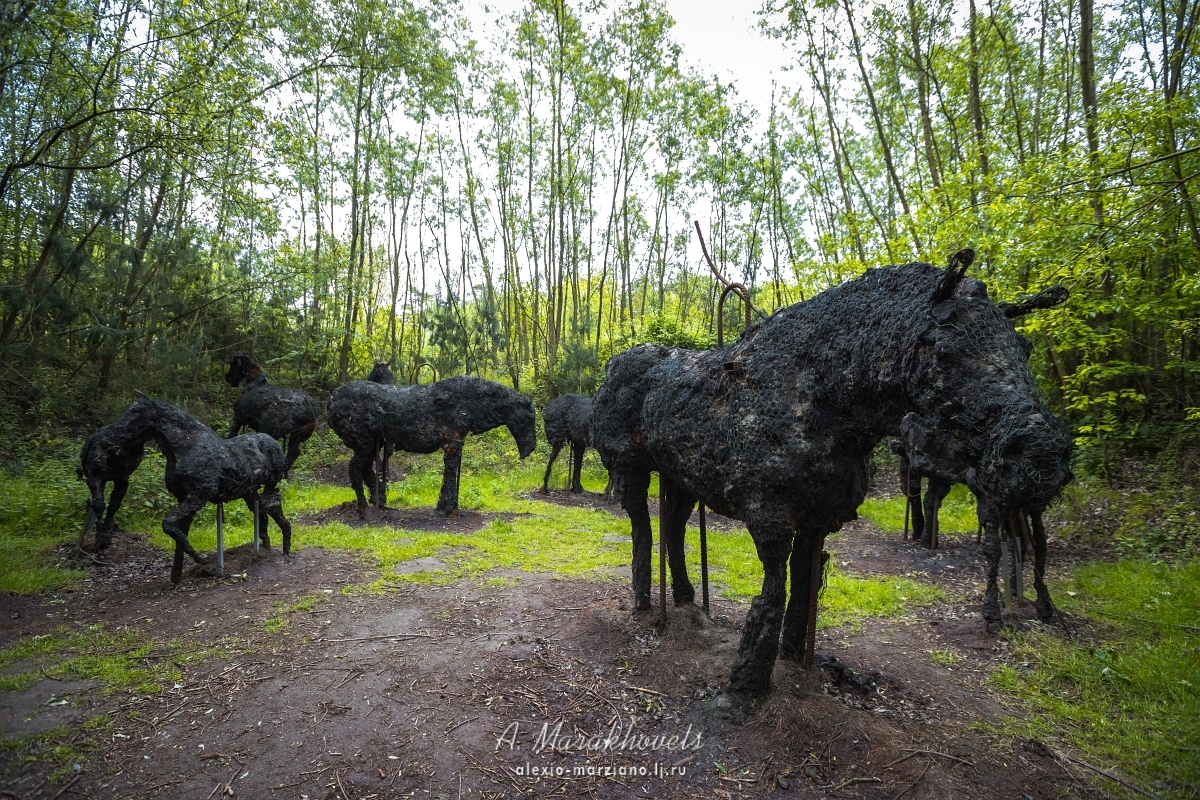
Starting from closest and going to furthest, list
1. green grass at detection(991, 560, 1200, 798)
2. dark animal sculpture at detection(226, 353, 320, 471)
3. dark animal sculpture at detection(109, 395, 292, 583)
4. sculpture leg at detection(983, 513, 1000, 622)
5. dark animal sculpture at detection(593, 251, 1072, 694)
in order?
dark animal sculpture at detection(593, 251, 1072, 694), green grass at detection(991, 560, 1200, 798), sculpture leg at detection(983, 513, 1000, 622), dark animal sculpture at detection(109, 395, 292, 583), dark animal sculpture at detection(226, 353, 320, 471)

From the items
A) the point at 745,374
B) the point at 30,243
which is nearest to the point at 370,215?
the point at 30,243

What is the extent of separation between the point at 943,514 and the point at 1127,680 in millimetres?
6292

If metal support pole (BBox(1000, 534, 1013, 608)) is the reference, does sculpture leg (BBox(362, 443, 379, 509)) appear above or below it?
above

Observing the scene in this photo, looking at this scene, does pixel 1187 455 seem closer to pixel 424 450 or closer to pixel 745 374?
pixel 745 374

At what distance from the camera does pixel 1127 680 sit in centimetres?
375

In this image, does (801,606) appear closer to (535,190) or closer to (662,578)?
(662,578)

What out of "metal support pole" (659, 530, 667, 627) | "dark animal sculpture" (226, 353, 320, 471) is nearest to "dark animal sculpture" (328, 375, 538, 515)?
"dark animal sculpture" (226, 353, 320, 471)

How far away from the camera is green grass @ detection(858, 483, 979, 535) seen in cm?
890

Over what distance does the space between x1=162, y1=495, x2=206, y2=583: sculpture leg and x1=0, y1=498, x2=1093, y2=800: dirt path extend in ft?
0.83

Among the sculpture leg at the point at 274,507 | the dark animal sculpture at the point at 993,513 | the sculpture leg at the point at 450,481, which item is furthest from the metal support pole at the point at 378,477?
the dark animal sculpture at the point at 993,513

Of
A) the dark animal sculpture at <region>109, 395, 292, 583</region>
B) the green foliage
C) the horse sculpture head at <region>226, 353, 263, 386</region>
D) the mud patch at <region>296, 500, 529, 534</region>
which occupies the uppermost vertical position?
the horse sculpture head at <region>226, 353, 263, 386</region>

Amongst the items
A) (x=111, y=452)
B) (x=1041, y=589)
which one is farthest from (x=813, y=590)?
(x=111, y=452)

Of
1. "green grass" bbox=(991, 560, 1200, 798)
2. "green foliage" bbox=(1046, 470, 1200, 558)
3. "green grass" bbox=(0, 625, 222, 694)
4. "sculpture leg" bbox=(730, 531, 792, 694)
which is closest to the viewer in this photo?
"green grass" bbox=(991, 560, 1200, 798)

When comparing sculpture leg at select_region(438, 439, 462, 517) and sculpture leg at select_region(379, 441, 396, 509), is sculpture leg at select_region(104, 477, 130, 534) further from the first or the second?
sculpture leg at select_region(438, 439, 462, 517)
